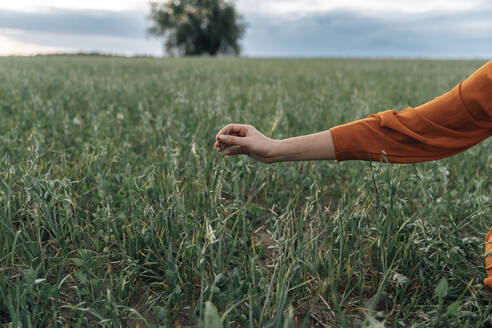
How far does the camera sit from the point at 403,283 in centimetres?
170

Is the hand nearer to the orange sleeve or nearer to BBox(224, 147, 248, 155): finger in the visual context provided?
BBox(224, 147, 248, 155): finger

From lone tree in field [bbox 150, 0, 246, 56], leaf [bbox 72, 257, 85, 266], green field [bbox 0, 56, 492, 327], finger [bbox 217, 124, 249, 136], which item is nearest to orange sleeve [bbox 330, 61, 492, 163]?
green field [bbox 0, 56, 492, 327]

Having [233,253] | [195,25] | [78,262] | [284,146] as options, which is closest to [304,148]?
[284,146]

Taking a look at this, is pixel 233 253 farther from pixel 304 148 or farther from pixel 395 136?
pixel 395 136

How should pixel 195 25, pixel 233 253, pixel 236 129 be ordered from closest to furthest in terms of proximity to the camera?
pixel 236 129
pixel 233 253
pixel 195 25

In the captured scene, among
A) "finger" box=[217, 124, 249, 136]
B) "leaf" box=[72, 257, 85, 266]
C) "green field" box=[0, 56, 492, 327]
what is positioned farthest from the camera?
"finger" box=[217, 124, 249, 136]

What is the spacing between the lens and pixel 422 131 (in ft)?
5.60

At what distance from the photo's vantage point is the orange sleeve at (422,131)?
1653 millimetres

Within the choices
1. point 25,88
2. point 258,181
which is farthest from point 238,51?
point 258,181

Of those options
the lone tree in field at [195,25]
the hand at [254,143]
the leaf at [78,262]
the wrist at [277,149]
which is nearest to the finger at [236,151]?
the hand at [254,143]

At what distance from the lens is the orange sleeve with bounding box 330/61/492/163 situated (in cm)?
165

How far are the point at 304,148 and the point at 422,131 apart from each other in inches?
22.4

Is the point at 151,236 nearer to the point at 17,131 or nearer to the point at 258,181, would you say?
the point at 258,181

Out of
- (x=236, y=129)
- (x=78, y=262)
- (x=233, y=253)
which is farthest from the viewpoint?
(x=233, y=253)
